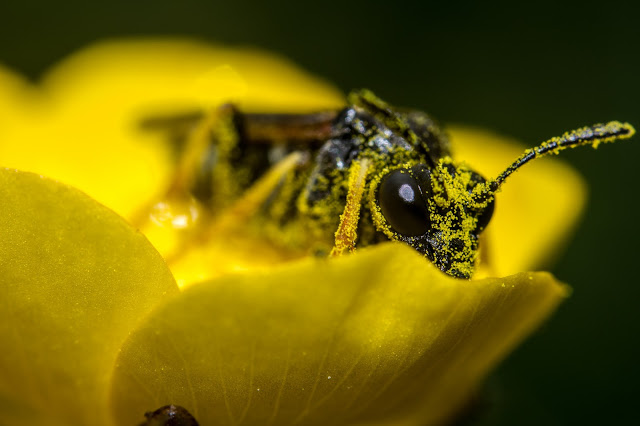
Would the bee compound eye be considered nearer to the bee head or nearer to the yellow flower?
the bee head

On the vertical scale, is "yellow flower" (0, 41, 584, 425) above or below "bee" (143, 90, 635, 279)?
below

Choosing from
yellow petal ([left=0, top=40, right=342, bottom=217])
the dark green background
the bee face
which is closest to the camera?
the bee face

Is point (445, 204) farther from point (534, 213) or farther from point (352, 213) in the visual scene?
point (534, 213)

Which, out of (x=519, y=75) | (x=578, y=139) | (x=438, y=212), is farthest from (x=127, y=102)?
(x=578, y=139)

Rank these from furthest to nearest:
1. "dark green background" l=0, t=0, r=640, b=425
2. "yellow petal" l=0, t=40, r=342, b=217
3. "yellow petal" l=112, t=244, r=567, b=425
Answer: "yellow petal" l=0, t=40, r=342, b=217
"dark green background" l=0, t=0, r=640, b=425
"yellow petal" l=112, t=244, r=567, b=425

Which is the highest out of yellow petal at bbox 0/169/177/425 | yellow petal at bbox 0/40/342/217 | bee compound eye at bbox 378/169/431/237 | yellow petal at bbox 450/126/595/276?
yellow petal at bbox 0/40/342/217

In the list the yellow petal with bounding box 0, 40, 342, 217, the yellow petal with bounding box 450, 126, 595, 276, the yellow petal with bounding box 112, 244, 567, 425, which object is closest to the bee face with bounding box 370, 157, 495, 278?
the yellow petal with bounding box 112, 244, 567, 425
